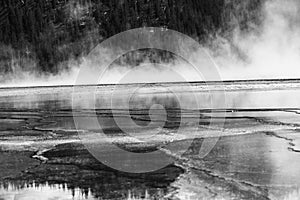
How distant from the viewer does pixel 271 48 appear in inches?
5236

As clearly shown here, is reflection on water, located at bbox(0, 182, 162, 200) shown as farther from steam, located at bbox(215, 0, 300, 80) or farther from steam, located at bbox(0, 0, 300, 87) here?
steam, located at bbox(215, 0, 300, 80)

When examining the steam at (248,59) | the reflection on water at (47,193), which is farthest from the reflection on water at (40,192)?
the steam at (248,59)

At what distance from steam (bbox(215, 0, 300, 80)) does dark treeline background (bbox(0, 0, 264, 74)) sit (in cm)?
341

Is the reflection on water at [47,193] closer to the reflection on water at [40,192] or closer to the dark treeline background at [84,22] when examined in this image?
the reflection on water at [40,192]

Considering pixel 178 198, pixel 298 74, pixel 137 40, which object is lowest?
pixel 178 198

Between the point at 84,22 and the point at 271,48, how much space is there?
44.2m

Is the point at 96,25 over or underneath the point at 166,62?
over

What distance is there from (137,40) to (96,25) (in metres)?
10.4

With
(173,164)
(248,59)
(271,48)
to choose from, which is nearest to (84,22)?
(248,59)

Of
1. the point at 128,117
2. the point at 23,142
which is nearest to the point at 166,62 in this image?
the point at 128,117

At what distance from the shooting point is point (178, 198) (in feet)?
46.3

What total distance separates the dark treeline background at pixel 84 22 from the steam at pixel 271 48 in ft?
11.2

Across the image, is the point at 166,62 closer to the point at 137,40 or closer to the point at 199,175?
the point at 137,40

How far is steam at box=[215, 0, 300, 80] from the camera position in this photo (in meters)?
125
